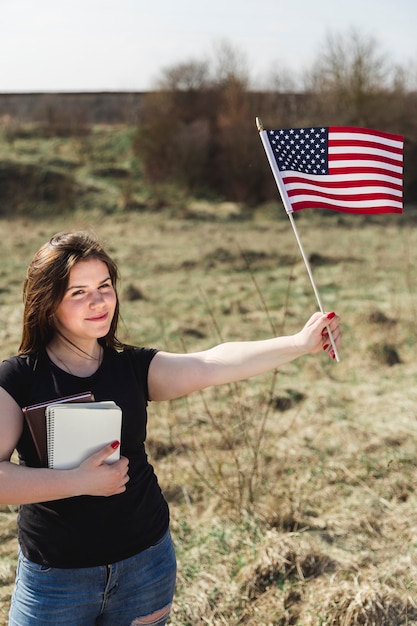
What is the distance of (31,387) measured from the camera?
5.69 feet

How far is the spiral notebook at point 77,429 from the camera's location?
64.6 inches

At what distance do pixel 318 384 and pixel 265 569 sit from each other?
315 cm

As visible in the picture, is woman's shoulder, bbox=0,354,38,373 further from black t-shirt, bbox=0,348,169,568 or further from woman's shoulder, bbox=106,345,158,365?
woman's shoulder, bbox=106,345,158,365

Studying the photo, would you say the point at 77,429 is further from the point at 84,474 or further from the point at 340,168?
the point at 340,168

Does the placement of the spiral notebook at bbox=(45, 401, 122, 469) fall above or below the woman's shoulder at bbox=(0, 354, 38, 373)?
below

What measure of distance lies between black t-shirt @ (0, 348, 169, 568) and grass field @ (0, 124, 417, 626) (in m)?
0.60

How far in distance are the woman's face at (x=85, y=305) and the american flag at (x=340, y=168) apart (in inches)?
35.6

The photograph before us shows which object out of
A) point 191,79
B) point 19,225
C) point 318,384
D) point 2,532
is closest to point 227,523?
point 2,532

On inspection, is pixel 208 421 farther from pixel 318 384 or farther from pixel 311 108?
pixel 311 108

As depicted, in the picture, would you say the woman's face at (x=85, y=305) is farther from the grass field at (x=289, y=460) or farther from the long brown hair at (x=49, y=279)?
the grass field at (x=289, y=460)

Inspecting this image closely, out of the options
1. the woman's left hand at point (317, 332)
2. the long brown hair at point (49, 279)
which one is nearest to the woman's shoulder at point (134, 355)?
the long brown hair at point (49, 279)

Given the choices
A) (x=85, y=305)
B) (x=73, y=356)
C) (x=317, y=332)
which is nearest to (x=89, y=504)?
(x=73, y=356)

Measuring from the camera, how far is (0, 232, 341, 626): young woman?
5.51ft

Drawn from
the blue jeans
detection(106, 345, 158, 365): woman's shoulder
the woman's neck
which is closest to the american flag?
detection(106, 345, 158, 365): woman's shoulder
